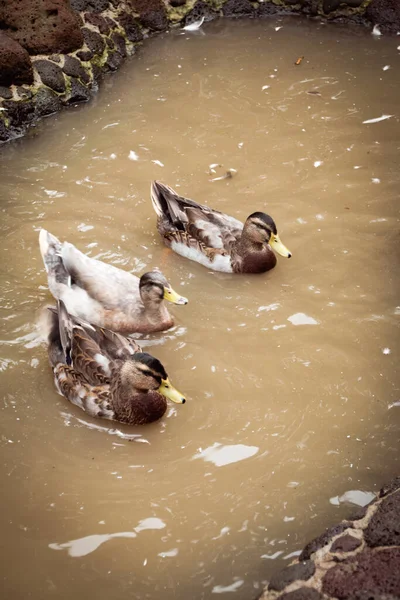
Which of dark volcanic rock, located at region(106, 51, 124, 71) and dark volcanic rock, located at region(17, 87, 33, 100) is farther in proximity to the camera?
dark volcanic rock, located at region(106, 51, 124, 71)

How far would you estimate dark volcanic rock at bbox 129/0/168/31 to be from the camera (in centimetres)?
1033

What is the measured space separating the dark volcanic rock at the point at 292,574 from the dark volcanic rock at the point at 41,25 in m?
7.17

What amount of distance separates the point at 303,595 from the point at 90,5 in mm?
8457

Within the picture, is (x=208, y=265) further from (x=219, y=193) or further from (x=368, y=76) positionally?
(x=368, y=76)

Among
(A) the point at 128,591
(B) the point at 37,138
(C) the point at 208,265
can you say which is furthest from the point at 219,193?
(A) the point at 128,591

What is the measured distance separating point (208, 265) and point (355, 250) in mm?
1278

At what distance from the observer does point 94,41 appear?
9555mm

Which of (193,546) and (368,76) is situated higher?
(368,76)

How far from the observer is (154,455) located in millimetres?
4773

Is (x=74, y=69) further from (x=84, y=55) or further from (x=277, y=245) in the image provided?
(x=277, y=245)

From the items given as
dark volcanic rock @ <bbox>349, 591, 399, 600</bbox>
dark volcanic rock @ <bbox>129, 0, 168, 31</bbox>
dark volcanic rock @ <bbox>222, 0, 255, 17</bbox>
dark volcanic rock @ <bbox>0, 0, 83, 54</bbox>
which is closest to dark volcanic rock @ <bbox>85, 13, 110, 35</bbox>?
dark volcanic rock @ <bbox>0, 0, 83, 54</bbox>

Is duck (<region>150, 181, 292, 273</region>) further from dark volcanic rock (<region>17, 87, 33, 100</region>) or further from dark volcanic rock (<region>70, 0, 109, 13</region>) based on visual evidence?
dark volcanic rock (<region>70, 0, 109, 13</region>)

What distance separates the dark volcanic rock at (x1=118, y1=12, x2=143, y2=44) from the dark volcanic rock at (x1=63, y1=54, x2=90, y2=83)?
125cm

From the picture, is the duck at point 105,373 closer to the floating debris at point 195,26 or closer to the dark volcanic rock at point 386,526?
the dark volcanic rock at point 386,526
